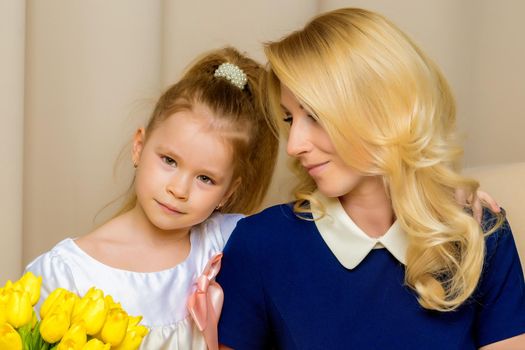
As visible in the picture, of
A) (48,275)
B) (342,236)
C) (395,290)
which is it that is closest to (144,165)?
(48,275)

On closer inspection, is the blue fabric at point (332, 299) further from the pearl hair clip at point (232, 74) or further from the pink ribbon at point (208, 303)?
the pearl hair clip at point (232, 74)

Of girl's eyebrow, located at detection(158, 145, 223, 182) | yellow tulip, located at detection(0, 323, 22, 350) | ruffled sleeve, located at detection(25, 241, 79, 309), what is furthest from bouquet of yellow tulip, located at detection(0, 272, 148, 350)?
girl's eyebrow, located at detection(158, 145, 223, 182)

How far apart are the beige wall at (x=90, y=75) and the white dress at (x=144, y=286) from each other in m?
0.27

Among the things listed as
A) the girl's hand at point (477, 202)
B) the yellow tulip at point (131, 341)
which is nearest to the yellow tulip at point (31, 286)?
the yellow tulip at point (131, 341)

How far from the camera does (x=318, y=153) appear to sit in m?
1.33

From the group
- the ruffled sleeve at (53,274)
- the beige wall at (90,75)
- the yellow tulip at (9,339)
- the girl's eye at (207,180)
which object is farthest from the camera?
the beige wall at (90,75)

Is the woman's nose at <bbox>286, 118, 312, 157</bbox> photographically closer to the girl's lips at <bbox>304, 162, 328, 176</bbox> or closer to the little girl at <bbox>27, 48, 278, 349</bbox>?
the girl's lips at <bbox>304, 162, 328, 176</bbox>

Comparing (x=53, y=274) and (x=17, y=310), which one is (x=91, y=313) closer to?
(x=17, y=310)

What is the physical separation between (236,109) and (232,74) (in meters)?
0.07

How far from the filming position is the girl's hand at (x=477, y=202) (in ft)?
4.59

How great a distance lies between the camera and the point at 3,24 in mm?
1466

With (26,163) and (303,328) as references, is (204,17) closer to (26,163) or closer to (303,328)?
(26,163)

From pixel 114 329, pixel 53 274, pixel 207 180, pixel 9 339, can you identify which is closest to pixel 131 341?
pixel 114 329

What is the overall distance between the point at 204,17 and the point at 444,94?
59 cm
